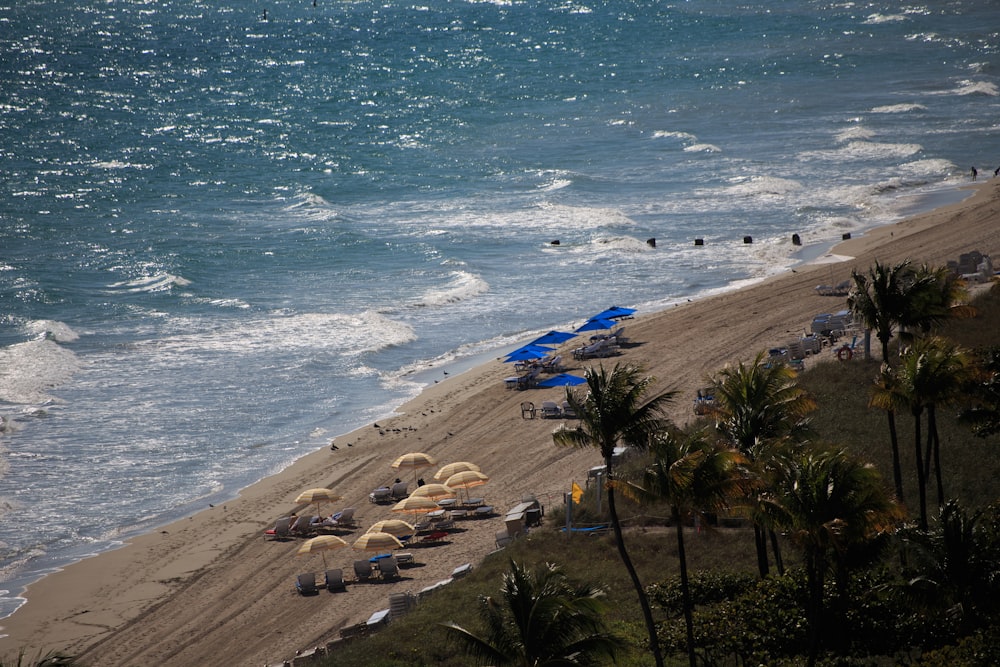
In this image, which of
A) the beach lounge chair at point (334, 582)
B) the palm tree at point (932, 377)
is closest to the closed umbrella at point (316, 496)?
the beach lounge chair at point (334, 582)

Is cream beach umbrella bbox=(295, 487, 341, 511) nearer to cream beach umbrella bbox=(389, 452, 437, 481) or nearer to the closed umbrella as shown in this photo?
the closed umbrella

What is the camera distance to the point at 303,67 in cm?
11381

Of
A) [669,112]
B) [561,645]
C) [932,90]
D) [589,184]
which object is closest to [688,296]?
[589,184]

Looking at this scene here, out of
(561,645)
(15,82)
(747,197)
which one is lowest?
(561,645)

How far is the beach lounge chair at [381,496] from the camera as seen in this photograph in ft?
84.8

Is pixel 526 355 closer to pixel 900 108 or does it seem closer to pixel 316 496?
pixel 316 496

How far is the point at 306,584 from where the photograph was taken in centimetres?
2133

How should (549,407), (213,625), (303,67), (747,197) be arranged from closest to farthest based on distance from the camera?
(213,625)
(549,407)
(747,197)
(303,67)

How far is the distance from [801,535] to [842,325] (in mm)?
19830

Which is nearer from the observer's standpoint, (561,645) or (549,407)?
(561,645)

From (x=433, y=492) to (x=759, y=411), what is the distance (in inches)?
405

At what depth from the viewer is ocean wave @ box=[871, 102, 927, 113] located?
77.1 m

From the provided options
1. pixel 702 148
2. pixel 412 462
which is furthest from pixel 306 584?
pixel 702 148

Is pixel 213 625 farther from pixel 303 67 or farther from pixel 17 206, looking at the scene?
pixel 303 67
